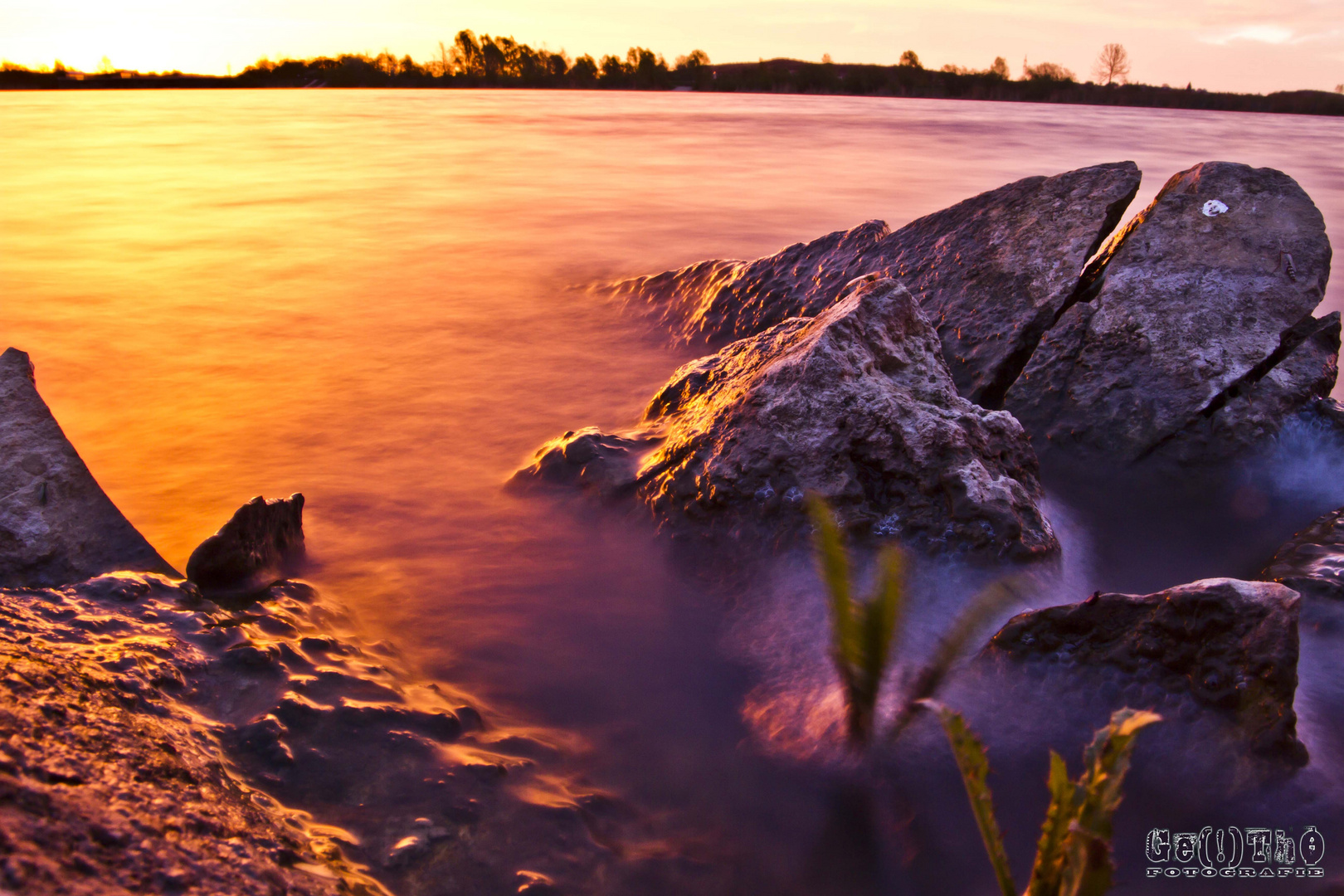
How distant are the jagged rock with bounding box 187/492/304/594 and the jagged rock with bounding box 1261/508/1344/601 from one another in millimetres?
2749

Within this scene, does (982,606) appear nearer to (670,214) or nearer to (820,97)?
(670,214)

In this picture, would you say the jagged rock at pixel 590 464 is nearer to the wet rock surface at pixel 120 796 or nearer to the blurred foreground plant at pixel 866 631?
the blurred foreground plant at pixel 866 631

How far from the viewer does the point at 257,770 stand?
4.64ft

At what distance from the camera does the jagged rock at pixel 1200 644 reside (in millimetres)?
1549

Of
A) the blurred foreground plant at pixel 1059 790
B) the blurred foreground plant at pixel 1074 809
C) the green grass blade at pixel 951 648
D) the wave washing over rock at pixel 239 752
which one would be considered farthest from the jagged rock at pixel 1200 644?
the wave washing over rock at pixel 239 752

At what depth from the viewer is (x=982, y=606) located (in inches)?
54.2

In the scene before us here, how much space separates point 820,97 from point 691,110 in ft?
35.8

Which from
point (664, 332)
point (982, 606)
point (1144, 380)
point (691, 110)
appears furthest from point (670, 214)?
point (691, 110)

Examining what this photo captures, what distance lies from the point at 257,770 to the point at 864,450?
165 centimetres

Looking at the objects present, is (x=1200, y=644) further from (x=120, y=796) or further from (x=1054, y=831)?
(x=120, y=796)

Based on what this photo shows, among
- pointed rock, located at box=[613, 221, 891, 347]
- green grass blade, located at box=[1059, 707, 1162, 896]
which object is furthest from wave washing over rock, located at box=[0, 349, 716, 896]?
pointed rock, located at box=[613, 221, 891, 347]

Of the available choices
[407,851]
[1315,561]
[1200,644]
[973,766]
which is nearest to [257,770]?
[407,851]

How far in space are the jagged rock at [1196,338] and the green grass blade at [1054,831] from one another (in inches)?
81.8

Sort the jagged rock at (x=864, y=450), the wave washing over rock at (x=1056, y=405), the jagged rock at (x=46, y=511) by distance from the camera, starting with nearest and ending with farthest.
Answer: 1. the wave washing over rock at (x=1056, y=405)
2. the jagged rock at (x=46, y=511)
3. the jagged rock at (x=864, y=450)
